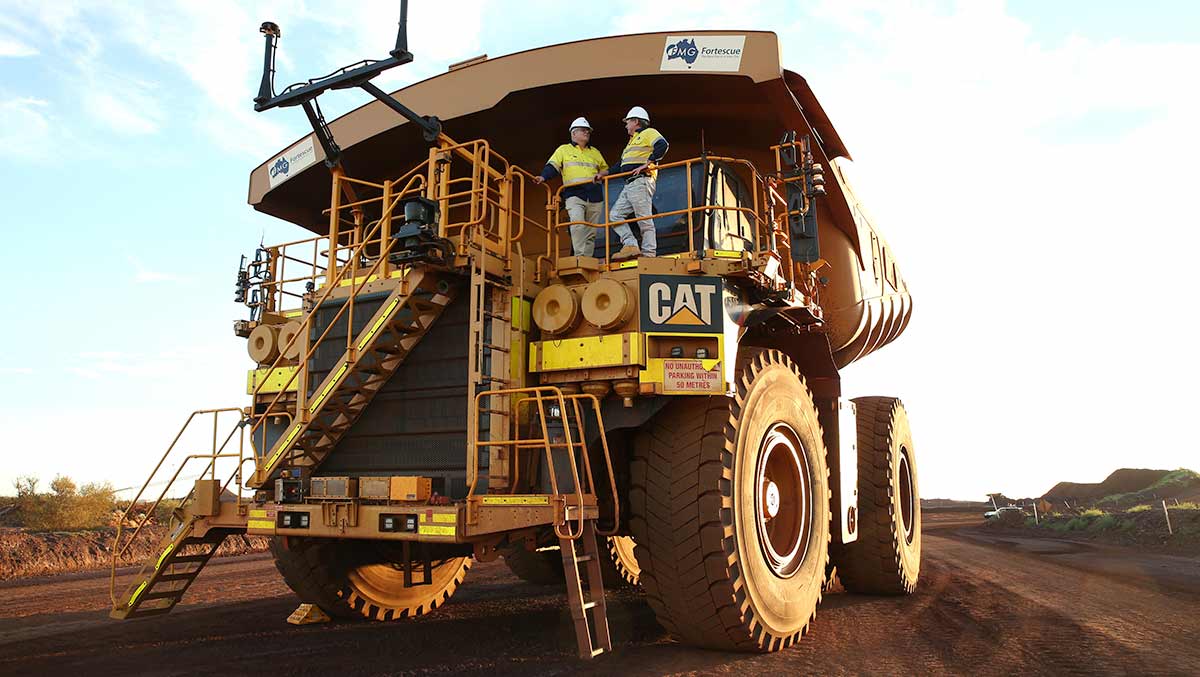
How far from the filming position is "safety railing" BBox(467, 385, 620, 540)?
17.0 feet

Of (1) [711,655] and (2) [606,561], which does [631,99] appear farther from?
(2) [606,561]

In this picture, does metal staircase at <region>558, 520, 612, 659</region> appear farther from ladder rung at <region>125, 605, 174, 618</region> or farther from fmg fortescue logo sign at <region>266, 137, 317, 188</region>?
fmg fortescue logo sign at <region>266, 137, 317, 188</region>

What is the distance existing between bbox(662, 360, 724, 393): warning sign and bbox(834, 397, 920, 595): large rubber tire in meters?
4.37

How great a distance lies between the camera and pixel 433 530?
5.12m

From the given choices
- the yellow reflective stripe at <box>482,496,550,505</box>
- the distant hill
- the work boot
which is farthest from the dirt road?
the distant hill

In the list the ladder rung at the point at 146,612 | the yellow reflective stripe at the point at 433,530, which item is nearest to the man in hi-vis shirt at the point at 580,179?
the yellow reflective stripe at the point at 433,530

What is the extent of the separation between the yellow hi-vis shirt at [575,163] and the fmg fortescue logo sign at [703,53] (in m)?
1.01

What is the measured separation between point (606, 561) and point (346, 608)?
12.6ft

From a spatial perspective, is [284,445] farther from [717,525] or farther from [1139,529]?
[1139,529]

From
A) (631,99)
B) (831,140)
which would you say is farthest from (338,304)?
(831,140)

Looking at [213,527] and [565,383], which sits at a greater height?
[565,383]

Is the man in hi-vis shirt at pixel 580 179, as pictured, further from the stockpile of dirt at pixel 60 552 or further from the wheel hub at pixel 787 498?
the stockpile of dirt at pixel 60 552

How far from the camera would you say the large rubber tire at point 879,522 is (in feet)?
29.3

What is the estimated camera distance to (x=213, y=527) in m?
6.38
